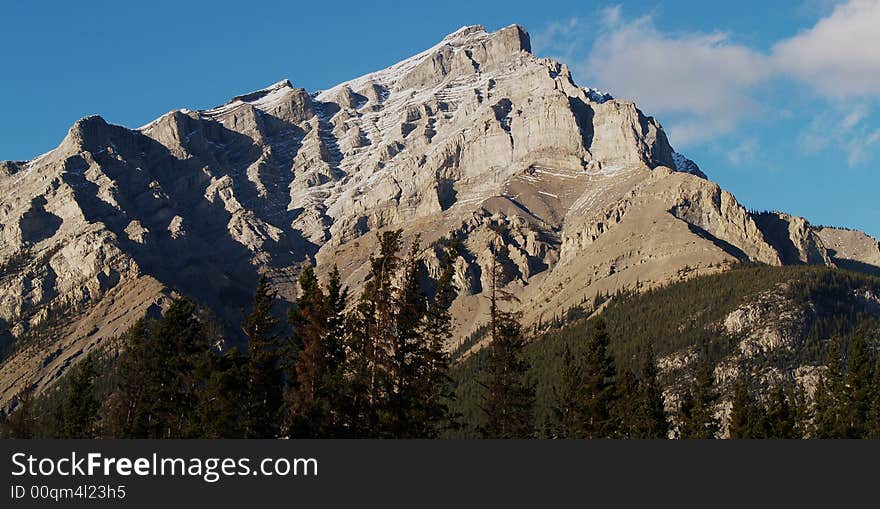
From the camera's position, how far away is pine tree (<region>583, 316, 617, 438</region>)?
3280 inches

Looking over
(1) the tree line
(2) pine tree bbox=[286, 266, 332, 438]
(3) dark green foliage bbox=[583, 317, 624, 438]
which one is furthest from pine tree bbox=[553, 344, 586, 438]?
(2) pine tree bbox=[286, 266, 332, 438]

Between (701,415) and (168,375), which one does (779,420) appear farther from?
(168,375)

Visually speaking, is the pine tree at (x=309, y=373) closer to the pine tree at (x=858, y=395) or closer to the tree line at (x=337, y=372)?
the tree line at (x=337, y=372)

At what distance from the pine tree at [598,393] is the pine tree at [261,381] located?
1139 inches

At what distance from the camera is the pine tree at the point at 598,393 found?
83312mm

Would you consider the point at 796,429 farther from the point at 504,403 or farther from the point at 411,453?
the point at 411,453

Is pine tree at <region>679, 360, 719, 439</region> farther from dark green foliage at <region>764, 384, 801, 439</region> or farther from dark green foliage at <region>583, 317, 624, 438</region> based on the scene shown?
dark green foliage at <region>583, 317, 624, 438</region>

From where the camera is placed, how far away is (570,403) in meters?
86.4

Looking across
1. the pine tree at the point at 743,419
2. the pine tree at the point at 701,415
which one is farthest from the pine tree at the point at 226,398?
the pine tree at the point at 743,419

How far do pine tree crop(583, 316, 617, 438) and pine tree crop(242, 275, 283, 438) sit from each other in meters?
28.9

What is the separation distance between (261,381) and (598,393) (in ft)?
105

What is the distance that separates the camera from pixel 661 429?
311ft

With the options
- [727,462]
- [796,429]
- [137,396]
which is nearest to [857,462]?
[727,462]

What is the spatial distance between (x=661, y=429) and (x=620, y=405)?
4.25 m
